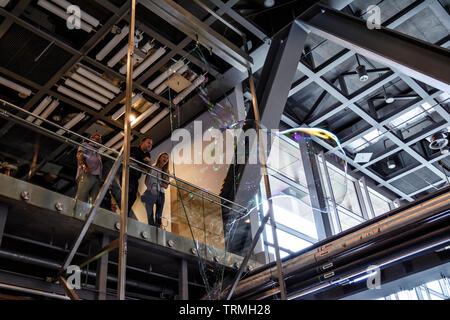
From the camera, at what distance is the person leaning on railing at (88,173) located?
4.82 m

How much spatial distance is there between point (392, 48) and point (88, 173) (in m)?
3.93

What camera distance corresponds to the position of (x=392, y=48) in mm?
5312

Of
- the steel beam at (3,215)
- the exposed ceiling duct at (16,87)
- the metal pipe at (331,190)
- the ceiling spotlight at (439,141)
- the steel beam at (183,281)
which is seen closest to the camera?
the steel beam at (3,215)

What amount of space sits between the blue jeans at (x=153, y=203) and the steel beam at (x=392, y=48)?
320cm

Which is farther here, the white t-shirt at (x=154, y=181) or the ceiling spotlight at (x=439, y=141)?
the ceiling spotlight at (x=439, y=141)

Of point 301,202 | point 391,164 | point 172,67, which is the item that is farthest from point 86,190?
point 391,164

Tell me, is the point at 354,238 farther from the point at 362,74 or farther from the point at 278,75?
the point at 362,74

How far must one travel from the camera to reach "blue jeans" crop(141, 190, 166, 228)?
5.15 m

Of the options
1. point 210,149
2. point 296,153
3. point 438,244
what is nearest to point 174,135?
point 210,149

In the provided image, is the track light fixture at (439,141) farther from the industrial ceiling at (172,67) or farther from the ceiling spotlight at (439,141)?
the industrial ceiling at (172,67)

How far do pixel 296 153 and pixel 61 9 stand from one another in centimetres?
672

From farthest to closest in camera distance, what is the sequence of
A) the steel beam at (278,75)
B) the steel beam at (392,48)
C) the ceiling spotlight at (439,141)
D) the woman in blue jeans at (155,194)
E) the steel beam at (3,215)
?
the ceiling spotlight at (439,141) → the steel beam at (278,75) → the woman in blue jeans at (155,194) → the steel beam at (392,48) → the steel beam at (3,215)

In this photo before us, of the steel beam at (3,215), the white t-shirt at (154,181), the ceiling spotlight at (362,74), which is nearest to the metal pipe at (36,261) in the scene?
the steel beam at (3,215)
